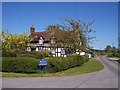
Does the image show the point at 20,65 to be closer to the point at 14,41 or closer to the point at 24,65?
the point at 24,65

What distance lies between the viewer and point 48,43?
63.6 metres

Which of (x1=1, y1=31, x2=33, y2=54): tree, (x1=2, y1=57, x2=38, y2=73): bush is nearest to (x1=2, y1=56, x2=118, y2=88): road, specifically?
(x1=2, y1=57, x2=38, y2=73): bush

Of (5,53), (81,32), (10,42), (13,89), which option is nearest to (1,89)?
(13,89)

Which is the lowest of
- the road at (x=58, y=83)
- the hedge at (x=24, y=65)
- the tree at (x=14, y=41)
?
the road at (x=58, y=83)

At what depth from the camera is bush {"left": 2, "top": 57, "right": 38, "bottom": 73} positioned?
20781mm

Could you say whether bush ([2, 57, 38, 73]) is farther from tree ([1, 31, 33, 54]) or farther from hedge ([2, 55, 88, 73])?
tree ([1, 31, 33, 54])

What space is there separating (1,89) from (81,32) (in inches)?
1490

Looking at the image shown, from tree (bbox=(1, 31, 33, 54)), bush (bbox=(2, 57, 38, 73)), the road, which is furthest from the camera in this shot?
tree (bbox=(1, 31, 33, 54))

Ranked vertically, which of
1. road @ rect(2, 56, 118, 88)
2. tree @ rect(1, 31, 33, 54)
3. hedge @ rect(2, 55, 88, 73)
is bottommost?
road @ rect(2, 56, 118, 88)

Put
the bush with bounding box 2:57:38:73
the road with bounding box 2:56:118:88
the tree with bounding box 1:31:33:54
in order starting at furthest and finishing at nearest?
1. the tree with bounding box 1:31:33:54
2. the bush with bounding box 2:57:38:73
3. the road with bounding box 2:56:118:88

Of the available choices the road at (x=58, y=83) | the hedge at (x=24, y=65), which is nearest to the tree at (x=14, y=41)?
the hedge at (x=24, y=65)

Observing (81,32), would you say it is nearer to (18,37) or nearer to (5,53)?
(18,37)

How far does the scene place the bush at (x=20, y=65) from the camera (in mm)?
20781

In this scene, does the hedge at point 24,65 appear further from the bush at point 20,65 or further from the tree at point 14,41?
the tree at point 14,41
